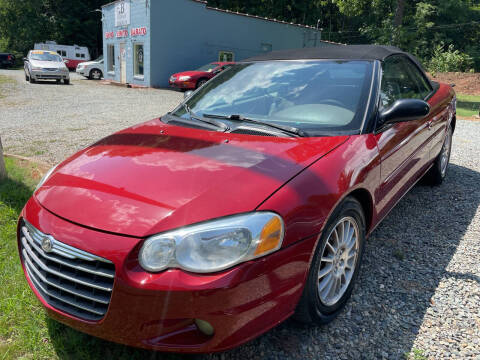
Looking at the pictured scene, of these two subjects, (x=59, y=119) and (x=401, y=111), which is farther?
(x=59, y=119)

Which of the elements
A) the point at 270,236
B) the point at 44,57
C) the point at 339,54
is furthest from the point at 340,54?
the point at 44,57

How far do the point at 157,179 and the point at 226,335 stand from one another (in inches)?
31.0

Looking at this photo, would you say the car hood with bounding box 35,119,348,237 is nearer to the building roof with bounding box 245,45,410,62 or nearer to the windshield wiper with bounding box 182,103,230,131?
the windshield wiper with bounding box 182,103,230,131

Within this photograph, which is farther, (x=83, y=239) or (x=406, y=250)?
(x=406, y=250)

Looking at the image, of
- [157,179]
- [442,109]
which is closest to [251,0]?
[442,109]

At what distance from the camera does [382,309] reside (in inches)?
93.1

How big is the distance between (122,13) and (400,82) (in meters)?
21.4

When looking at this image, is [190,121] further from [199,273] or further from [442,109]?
[442,109]

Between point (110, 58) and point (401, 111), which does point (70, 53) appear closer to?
point (110, 58)

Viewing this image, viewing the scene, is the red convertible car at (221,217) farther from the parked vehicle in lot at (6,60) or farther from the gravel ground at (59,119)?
the parked vehicle in lot at (6,60)

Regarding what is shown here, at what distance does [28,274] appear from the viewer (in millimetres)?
2021

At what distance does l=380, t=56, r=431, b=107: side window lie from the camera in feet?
9.77

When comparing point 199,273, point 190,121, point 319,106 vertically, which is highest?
point 319,106

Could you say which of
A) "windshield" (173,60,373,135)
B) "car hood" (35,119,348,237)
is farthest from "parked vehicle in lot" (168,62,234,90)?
"car hood" (35,119,348,237)
